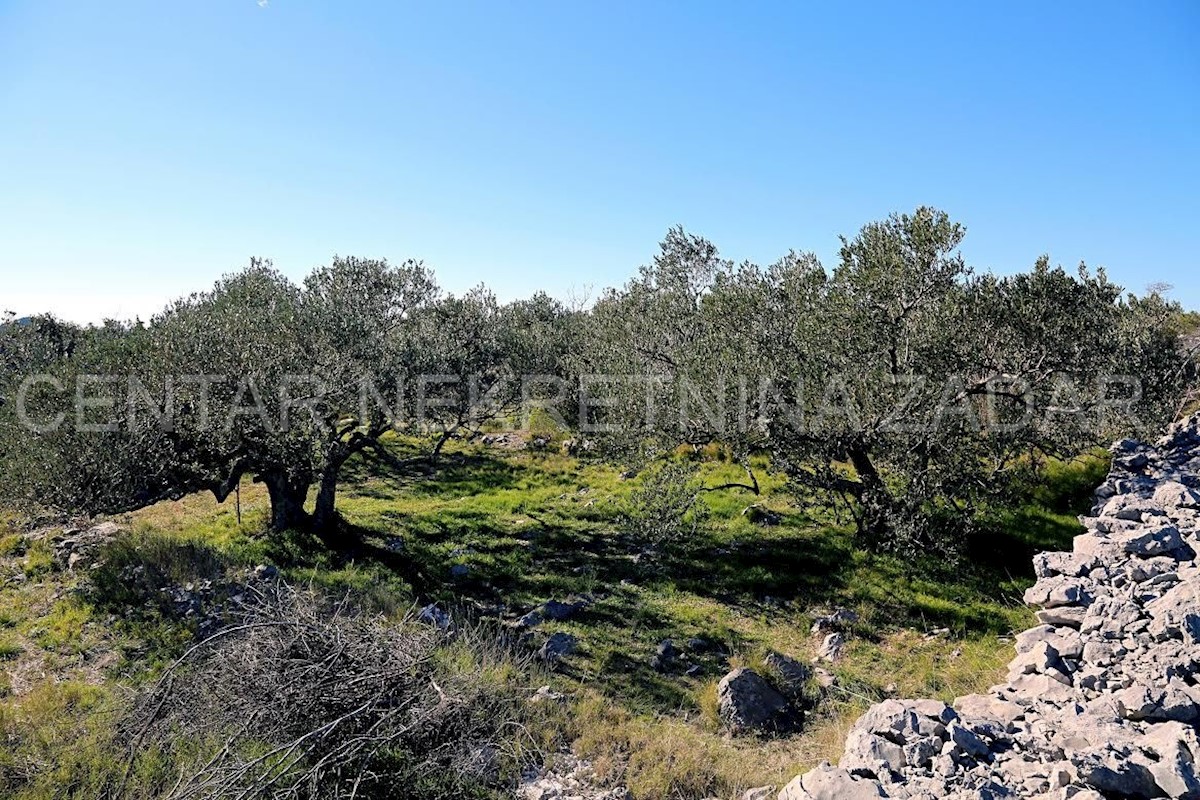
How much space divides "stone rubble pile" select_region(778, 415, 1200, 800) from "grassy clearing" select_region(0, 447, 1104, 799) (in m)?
2.15

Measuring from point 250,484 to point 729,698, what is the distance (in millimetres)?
23176

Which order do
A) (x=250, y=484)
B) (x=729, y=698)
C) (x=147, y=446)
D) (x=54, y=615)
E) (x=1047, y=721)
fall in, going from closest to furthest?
(x=1047, y=721) < (x=729, y=698) < (x=54, y=615) < (x=147, y=446) < (x=250, y=484)

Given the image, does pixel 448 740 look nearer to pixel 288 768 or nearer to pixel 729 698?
pixel 288 768

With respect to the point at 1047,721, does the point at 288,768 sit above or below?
below

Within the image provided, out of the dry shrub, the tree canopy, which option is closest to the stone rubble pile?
the dry shrub

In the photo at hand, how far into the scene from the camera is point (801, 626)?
45.7 ft

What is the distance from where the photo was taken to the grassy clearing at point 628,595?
9.80m

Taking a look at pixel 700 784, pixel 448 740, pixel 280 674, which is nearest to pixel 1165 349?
pixel 700 784

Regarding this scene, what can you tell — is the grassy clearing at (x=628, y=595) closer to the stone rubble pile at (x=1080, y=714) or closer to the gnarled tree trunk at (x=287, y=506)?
the gnarled tree trunk at (x=287, y=506)

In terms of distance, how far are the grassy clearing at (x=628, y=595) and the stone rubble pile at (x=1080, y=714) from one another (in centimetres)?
215

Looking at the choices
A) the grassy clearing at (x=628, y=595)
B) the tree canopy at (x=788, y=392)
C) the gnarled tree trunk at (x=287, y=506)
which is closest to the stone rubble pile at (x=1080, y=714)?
the grassy clearing at (x=628, y=595)

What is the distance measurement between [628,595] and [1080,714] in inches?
391

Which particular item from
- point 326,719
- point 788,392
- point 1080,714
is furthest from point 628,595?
point 1080,714

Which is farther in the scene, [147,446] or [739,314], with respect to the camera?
[739,314]
